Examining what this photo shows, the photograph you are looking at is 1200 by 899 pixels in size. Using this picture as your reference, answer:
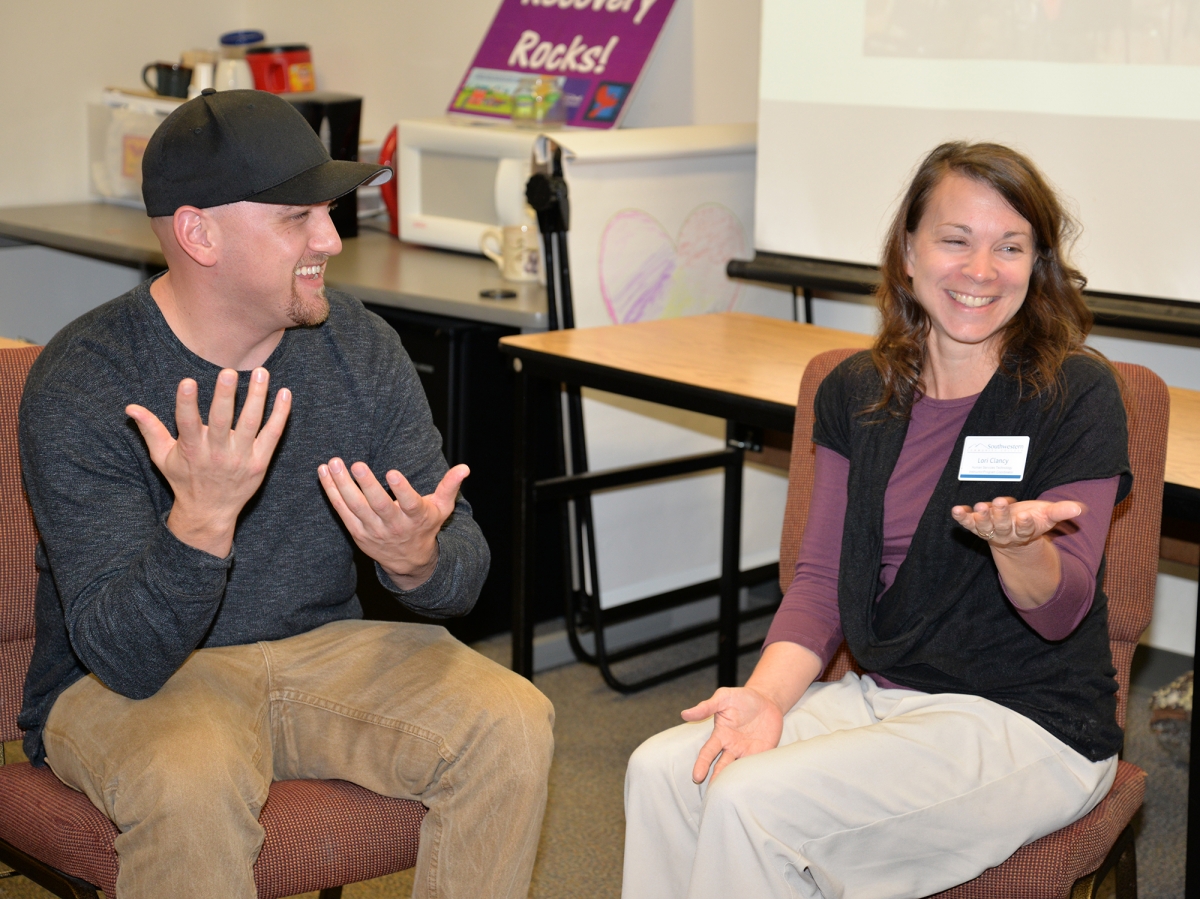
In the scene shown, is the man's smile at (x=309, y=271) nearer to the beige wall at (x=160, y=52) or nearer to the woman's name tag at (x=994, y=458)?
the woman's name tag at (x=994, y=458)

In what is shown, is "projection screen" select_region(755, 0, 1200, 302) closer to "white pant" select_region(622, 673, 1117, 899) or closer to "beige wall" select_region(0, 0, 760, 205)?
"white pant" select_region(622, 673, 1117, 899)

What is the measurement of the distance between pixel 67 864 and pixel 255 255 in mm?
668

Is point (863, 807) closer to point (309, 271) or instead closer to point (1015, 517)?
point (1015, 517)

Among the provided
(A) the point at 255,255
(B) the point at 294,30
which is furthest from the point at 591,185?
(B) the point at 294,30

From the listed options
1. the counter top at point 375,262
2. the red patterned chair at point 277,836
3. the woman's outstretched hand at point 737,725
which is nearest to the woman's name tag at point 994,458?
the woman's outstretched hand at point 737,725

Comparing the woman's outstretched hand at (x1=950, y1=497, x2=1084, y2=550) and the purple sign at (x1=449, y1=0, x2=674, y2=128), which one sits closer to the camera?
the woman's outstretched hand at (x1=950, y1=497, x2=1084, y2=550)

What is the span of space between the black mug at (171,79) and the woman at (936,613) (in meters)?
3.00

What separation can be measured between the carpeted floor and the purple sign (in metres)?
1.33

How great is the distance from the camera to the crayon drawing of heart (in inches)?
104

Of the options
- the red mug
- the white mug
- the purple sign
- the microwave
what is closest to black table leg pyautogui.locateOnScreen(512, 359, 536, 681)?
the white mug

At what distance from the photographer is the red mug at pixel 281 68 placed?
4.04 m

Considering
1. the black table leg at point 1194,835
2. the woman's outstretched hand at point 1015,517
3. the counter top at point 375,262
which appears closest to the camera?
the woman's outstretched hand at point 1015,517

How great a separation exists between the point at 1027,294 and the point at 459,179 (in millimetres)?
2008

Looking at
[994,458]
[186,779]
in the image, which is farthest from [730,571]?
[186,779]
